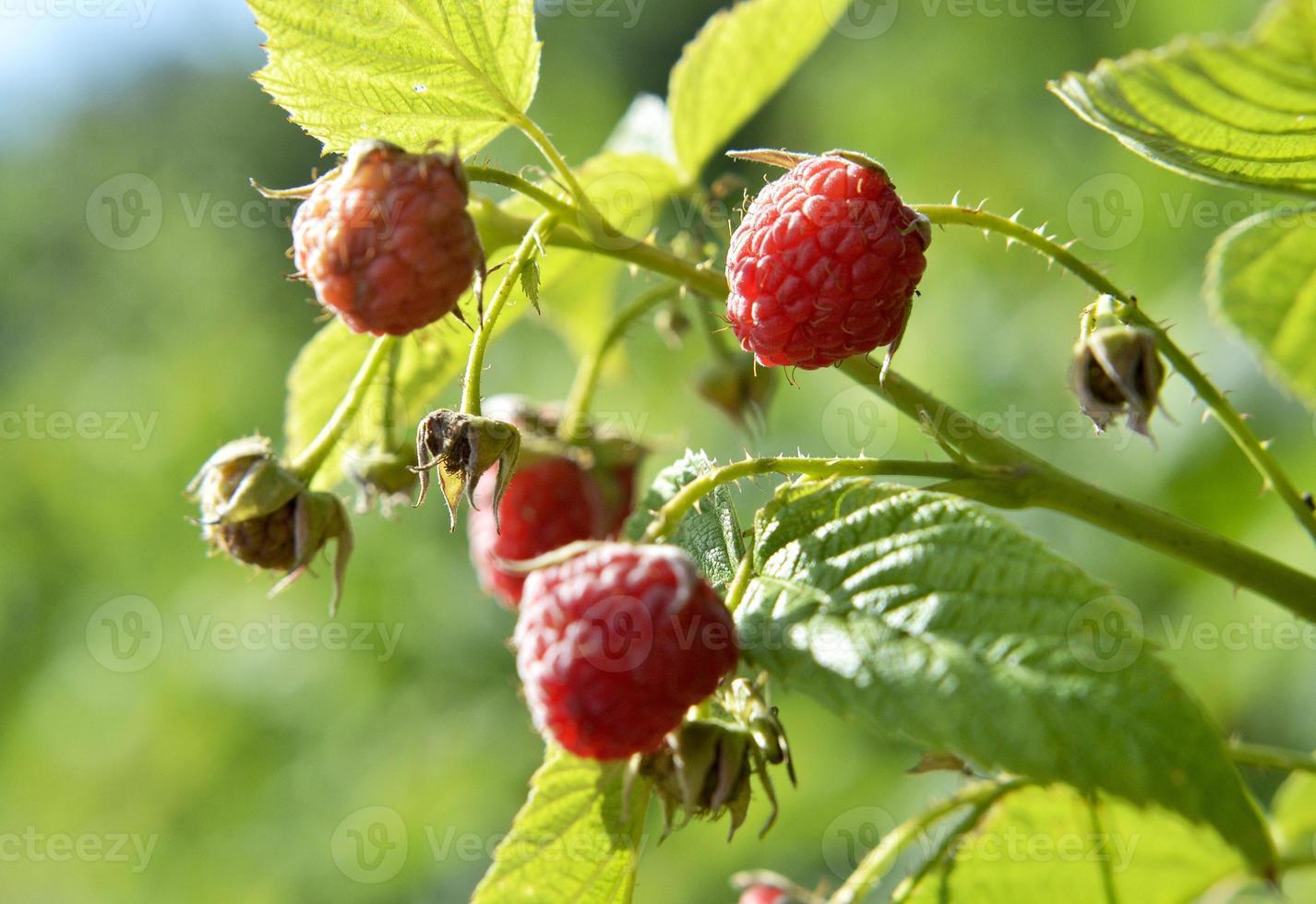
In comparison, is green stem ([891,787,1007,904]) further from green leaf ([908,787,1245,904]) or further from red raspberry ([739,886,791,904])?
red raspberry ([739,886,791,904])

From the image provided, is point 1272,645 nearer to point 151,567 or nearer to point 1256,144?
point 1256,144

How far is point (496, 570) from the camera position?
6.96 ft

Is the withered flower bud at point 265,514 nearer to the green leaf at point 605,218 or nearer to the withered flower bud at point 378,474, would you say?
the withered flower bud at point 378,474

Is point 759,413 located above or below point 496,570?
above

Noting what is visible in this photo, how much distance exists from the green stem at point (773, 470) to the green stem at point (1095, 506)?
8 cm

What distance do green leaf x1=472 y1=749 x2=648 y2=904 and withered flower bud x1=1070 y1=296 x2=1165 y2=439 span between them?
0.65 meters

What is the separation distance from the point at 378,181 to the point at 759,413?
120 cm

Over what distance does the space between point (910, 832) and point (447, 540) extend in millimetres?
3005

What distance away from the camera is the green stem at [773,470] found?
1.32 metres

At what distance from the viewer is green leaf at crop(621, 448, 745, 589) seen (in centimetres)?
137

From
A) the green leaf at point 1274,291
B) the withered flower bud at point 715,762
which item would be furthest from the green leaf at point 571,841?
the green leaf at point 1274,291

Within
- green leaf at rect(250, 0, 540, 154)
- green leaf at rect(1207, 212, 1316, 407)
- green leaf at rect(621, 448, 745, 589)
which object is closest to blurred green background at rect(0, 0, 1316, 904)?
green leaf at rect(1207, 212, 1316, 407)

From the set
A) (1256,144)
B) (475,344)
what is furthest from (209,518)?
(1256,144)

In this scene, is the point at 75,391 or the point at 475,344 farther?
the point at 75,391
